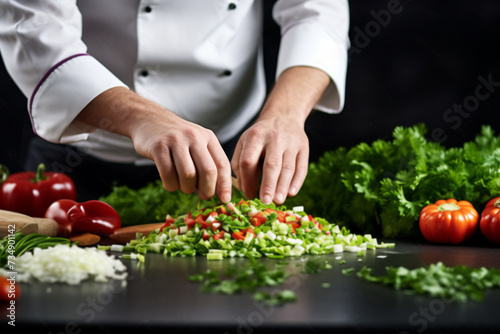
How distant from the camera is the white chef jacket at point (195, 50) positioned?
1.89 metres

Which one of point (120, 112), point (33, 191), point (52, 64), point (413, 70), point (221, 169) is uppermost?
point (413, 70)

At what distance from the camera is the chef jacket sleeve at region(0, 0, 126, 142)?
61.0 inches

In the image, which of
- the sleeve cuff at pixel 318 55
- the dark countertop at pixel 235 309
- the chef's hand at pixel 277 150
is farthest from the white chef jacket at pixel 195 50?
the dark countertop at pixel 235 309

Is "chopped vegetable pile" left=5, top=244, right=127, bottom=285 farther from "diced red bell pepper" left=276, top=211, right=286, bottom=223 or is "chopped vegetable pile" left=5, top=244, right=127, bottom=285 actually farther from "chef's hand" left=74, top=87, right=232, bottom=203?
"diced red bell pepper" left=276, top=211, right=286, bottom=223

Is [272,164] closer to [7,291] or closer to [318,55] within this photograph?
[318,55]

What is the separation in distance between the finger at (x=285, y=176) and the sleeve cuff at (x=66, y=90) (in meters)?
0.48

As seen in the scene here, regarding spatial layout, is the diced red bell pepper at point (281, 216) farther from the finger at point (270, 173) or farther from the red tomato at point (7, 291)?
the red tomato at point (7, 291)

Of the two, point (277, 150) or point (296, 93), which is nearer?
point (277, 150)

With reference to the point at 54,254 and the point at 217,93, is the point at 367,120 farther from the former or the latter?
the point at 54,254

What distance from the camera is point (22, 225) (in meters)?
1.49

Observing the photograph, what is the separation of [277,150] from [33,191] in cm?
113

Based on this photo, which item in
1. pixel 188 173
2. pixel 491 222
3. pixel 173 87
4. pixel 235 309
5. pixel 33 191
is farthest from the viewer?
pixel 33 191

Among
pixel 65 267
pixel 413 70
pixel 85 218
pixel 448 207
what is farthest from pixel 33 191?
pixel 413 70

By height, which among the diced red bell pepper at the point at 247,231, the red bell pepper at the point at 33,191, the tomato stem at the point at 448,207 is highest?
the tomato stem at the point at 448,207
